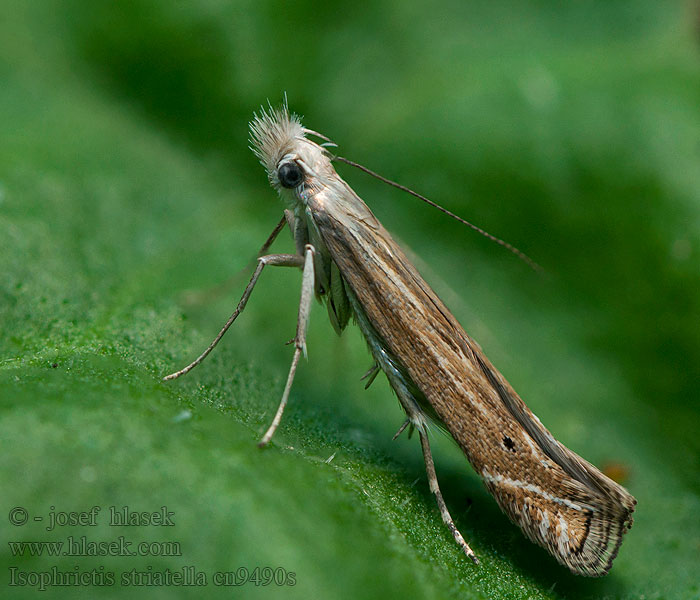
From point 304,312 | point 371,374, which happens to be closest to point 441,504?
point 371,374

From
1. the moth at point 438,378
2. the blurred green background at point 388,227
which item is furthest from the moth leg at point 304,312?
the blurred green background at point 388,227

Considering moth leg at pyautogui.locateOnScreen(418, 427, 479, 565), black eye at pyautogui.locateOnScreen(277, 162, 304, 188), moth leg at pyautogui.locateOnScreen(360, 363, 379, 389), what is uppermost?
black eye at pyautogui.locateOnScreen(277, 162, 304, 188)

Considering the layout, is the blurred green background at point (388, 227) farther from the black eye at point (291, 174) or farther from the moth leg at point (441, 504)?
the black eye at point (291, 174)

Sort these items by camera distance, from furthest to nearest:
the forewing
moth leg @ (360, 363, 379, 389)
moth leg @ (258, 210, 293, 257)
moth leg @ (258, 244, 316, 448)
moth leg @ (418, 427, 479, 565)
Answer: moth leg @ (258, 210, 293, 257)
moth leg @ (360, 363, 379, 389)
moth leg @ (258, 244, 316, 448)
the forewing
moth leg @ (418, 427, 479, 565)

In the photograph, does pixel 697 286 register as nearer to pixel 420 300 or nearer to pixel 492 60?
pixel 420 300

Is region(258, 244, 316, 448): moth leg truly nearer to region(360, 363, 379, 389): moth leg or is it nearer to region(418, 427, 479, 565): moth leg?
region(360, 363, 379, 389): moth leg

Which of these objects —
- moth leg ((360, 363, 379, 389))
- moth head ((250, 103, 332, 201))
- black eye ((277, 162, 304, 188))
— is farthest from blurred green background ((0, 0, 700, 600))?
black eye ((277, 162, 304, 188))

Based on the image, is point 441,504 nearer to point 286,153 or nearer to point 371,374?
point 371,374
